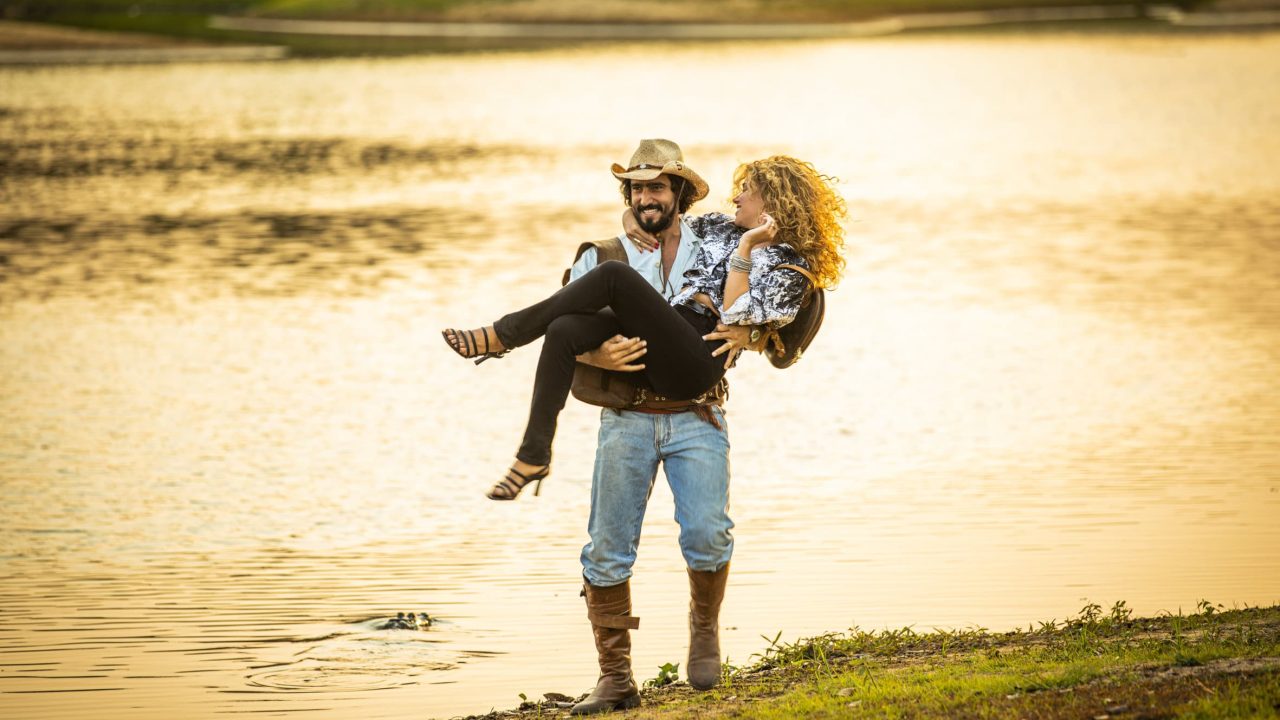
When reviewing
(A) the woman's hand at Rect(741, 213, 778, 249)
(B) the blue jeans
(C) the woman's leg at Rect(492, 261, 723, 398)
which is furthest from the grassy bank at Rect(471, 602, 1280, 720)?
(A) the woman's hand at Rect(741, 213, 778, 249)

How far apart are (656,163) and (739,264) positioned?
1.58 ft

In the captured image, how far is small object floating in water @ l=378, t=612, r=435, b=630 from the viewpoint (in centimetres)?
786

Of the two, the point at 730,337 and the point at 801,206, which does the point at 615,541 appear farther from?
the point at 801,206

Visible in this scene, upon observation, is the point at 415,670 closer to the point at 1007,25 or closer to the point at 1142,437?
the point at 1142,437

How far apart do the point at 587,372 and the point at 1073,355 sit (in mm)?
9121

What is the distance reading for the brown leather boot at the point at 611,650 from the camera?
6.29m

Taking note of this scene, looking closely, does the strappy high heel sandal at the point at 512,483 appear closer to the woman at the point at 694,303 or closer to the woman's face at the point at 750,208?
the woman at the point at 694,303

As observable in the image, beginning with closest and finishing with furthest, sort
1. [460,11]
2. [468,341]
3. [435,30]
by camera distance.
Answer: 1. [468,341]
2. [435,30]
3. [460,11]

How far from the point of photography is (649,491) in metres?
6.32

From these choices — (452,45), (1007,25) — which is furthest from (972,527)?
(1007,25)

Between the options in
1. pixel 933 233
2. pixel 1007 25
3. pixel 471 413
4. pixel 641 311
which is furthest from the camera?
pixel 1007 25

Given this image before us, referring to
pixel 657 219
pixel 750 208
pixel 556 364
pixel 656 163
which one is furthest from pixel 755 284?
pixel 556 364

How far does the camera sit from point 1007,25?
211 feet

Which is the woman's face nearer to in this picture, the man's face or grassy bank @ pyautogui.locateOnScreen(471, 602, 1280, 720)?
the man's face
